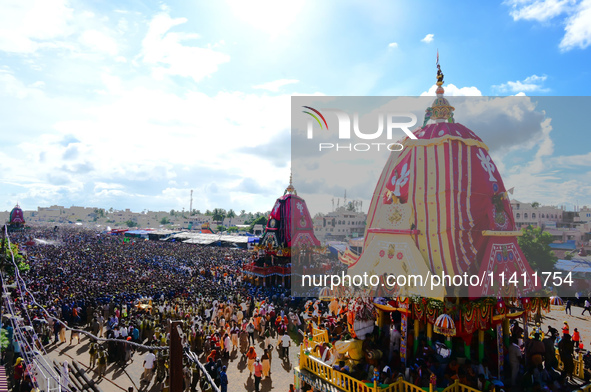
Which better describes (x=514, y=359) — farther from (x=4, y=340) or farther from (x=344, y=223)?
(x=4, y=340)

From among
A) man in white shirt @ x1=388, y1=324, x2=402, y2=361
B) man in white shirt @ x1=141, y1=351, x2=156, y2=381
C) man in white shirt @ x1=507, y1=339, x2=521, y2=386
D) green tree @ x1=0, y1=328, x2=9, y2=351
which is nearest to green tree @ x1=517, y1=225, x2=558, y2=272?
man in white shirt @ x1=507, y1=339, x2=521, y2=386

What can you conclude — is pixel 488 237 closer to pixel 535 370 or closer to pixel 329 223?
pixel 535 370

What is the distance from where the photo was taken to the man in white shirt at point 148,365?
10508mm

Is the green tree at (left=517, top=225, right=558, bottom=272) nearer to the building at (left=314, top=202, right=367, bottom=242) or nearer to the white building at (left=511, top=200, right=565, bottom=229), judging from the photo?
the white building at (left=511, top=200, right=565, bottom=229)

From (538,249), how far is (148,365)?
21.7 m

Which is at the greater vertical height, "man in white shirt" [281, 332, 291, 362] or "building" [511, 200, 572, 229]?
"building" [511, 200, 572, 229]

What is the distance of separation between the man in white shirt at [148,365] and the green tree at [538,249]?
A: 64.0ft

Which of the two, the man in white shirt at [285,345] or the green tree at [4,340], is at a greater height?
the green tree at [4,340]

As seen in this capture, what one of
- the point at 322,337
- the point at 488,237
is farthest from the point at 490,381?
the point at 322,337

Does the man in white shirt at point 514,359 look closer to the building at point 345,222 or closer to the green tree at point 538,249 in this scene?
the building at point 345,222

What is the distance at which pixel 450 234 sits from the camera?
8586 mm

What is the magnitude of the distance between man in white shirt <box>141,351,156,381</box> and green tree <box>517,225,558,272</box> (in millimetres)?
19496

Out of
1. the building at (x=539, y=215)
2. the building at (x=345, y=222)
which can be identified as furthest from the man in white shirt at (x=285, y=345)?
the building at (x=539, y=215)

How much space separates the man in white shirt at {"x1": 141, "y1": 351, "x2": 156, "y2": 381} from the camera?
34.5 feet
